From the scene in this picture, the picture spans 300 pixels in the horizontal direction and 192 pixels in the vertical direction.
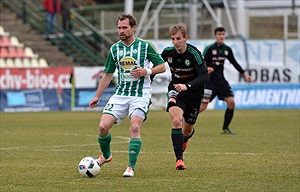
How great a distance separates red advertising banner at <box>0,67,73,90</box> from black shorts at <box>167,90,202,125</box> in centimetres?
1691

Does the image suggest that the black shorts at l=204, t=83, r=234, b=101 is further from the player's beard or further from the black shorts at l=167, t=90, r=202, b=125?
the player's beard

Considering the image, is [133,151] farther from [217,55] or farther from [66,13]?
[66,13]

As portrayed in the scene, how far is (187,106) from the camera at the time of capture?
12070 mm

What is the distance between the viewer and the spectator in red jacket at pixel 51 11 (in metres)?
34.5

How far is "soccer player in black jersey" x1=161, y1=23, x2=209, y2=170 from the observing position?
11305 millimetres

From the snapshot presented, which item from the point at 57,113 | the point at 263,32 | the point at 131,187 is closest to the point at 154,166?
the point at 131,187

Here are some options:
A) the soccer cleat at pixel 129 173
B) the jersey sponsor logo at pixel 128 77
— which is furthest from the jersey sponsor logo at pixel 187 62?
the soccer cleat at pixel 129 173

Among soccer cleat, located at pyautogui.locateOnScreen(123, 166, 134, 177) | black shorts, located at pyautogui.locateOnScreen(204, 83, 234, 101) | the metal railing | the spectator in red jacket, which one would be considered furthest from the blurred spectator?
soccer cleat, located at pyautogui.locateOnScreen(123, 166, 134, 177)

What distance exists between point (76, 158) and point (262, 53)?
782 inches

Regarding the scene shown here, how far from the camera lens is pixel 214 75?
18406mm

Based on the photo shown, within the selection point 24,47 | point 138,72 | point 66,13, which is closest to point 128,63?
point 138,72

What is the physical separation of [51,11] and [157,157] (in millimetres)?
23026

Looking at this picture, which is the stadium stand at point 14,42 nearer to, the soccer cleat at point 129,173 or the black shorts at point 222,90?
the black shorts at point 222,90

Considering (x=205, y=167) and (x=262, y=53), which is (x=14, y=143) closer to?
(x=205, y=167)
